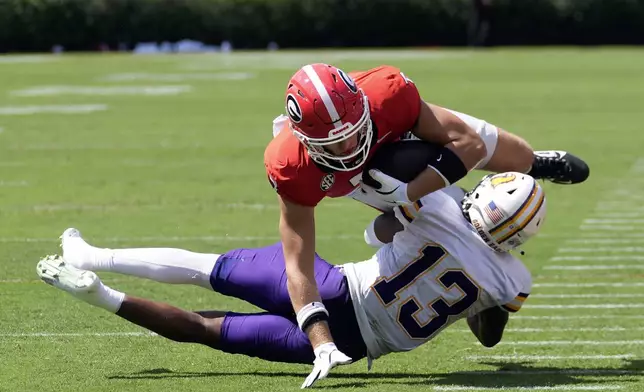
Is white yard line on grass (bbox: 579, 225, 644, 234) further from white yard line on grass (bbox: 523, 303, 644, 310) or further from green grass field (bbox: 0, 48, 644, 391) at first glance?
white yard line on grass (bbox: 523, 303, 644, 310)

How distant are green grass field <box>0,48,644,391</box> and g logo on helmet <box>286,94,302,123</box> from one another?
1065mm

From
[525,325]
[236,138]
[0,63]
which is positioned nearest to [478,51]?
[0,63]

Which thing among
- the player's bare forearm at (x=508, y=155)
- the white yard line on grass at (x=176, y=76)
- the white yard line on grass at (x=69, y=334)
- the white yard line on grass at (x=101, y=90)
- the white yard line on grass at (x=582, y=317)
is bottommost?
the white yard line on grass at (x=176, y=76)

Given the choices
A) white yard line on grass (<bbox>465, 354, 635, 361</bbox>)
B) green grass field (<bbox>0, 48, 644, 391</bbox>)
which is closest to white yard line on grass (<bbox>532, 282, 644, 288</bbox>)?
green grass field (<bbox>0, 48, 644, 391</bbox>)

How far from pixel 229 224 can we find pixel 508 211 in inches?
189

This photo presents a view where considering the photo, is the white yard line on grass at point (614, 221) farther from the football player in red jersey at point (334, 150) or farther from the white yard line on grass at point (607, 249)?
the football player in red jersey at point (334, 150)

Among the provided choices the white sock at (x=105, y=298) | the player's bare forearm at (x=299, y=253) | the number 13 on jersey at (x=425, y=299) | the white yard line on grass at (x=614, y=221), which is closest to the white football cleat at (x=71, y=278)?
the white sock at (x=105, y=298)

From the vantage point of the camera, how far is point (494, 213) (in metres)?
4.97

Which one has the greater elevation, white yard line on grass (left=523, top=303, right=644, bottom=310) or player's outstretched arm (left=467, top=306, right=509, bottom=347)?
player's outstretched arm (left=467, top=306, right=509, bottom=347)

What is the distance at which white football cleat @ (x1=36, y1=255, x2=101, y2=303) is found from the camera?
5.12 metres

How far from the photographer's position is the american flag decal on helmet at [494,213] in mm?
4961

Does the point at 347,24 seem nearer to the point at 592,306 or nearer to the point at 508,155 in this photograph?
the point at 592,306

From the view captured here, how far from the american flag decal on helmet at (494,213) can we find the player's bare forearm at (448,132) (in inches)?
17.4

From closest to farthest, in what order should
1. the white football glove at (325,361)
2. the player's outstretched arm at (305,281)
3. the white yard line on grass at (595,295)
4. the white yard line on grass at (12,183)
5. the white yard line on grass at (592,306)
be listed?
1. the white football glove at (325,361)
2. the player's outstretched arm at (305,281)
3. the white yard line on grass at (592,306)
4. the white yard line on grass at (595,295)
5. the white yard line on grass at (12,183)
